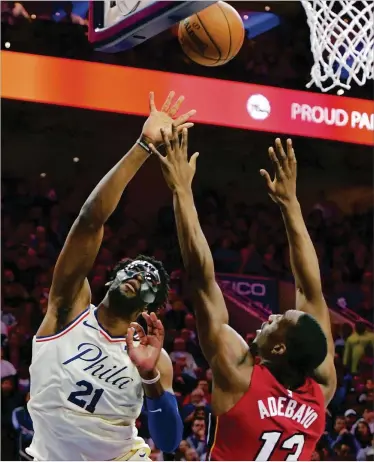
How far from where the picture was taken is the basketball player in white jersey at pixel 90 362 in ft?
12.0

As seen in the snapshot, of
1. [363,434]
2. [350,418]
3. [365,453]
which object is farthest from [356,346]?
[365,453]

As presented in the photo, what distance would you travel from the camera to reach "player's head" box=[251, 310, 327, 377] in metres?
3.16

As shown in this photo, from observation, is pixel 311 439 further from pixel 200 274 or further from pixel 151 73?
pixel 151 73

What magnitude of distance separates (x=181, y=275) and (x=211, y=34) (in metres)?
3.02

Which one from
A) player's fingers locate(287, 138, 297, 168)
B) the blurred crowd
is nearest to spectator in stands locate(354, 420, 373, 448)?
the blurred crowd

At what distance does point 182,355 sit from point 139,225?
2052mm

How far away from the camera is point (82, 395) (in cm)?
368

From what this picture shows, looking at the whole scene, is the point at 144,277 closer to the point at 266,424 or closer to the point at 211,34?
the point at 266,424

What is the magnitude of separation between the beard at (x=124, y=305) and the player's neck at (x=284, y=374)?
2.48ft

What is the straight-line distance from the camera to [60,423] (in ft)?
12.0

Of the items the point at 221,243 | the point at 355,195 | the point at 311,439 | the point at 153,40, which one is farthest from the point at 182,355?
the point at 355,195

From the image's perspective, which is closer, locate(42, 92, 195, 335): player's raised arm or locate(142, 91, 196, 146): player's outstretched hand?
locate(42, 92, 195, 335): player's raised arm

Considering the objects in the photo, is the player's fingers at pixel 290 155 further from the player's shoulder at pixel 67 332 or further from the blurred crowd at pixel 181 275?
the blurred crowd at pixel 181 275

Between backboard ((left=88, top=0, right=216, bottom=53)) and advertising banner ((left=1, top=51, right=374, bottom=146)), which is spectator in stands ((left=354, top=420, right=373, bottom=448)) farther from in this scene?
backboard ((left=88, top=0, right=216, bottom=53))
